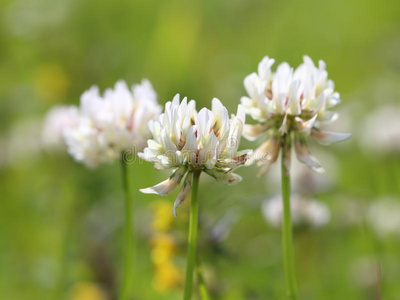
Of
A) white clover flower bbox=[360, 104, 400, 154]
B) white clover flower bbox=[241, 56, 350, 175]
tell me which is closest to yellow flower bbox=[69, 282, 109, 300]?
white clover flower bbox=[241, 56, 350, 175]

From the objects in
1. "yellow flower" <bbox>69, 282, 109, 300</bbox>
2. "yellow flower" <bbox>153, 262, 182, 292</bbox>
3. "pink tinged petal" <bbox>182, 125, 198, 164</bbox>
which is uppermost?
"pink tinged petal" <bbox>182, 125, 198, 164</bbox>

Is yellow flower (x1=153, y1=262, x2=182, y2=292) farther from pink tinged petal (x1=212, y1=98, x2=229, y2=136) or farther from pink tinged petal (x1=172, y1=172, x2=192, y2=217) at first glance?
pink tinged petal (x1=212, y1=98, x2=229, y2=136)

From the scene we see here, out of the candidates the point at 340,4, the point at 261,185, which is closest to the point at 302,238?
the point at 261,185

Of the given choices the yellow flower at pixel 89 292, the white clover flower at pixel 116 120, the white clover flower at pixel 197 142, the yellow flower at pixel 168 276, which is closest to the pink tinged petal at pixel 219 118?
the white clover flower at pixel 197 142

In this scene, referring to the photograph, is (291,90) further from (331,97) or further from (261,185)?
(261,185)

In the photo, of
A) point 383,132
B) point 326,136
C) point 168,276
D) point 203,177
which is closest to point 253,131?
point 326,136

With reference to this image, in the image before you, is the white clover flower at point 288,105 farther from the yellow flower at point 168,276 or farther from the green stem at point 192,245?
the yellow flower at point 168,276

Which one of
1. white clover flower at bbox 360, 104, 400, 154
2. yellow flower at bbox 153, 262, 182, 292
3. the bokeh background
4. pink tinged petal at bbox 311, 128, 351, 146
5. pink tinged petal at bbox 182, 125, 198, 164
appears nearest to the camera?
pink tinged petal at bbox 182, 125, 198, 164
